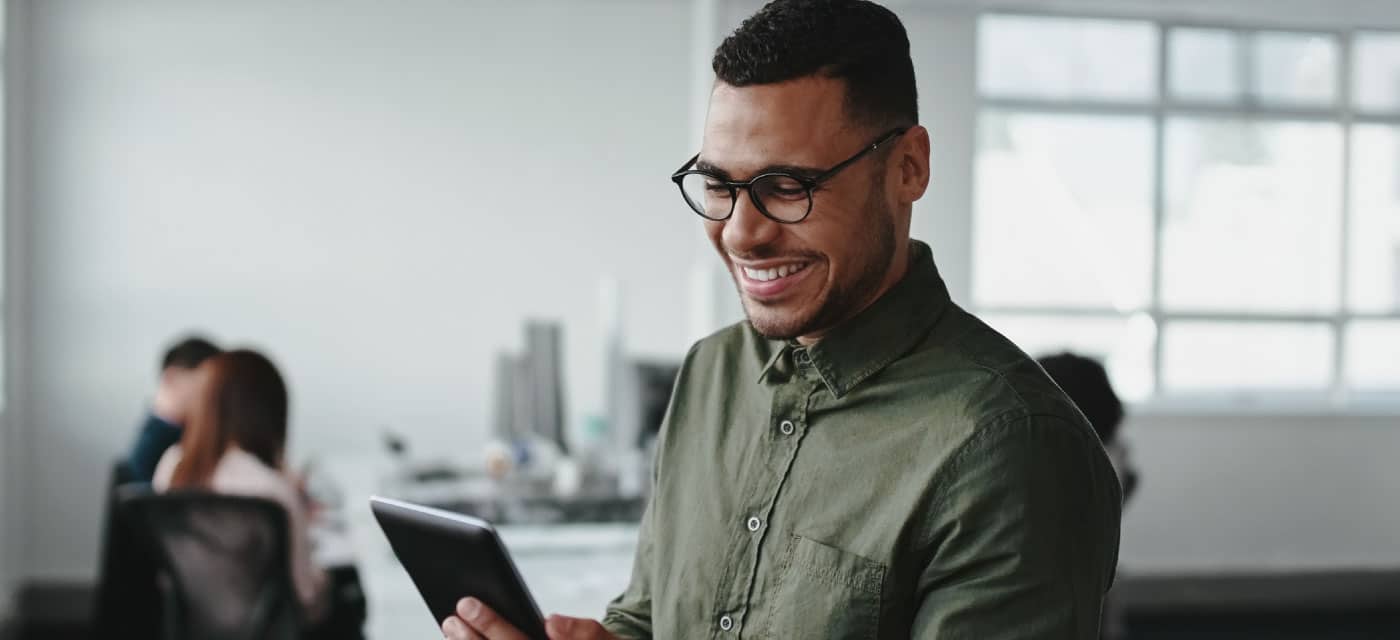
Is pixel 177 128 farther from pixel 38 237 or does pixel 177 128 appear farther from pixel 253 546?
pixel 253 546

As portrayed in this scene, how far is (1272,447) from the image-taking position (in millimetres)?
6438

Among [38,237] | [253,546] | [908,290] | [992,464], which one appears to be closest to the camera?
[992,464]

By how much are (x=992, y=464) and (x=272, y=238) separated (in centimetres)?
529

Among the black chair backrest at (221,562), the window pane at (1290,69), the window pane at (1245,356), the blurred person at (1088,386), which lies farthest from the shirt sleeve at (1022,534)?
the window pane at (1290,69)

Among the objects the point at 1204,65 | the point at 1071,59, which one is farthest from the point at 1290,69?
the point at 1071,59

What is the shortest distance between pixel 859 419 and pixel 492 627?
439 mm

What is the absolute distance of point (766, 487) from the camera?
1.25 meters

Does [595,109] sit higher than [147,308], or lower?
higher

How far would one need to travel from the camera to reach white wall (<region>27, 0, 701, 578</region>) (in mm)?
5789

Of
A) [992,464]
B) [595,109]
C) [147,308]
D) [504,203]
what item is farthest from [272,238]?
[992,464]

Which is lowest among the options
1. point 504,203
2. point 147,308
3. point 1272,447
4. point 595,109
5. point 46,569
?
point 46,569

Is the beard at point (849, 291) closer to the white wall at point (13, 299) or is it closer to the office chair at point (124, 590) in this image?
the office chair at point (124, 590)

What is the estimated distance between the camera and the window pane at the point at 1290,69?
6570mm

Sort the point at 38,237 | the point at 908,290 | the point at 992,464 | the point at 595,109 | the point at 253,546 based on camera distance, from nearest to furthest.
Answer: the point at 992,464 → the point at 908,290 → the point at 253,546 → the point at 38,237 → the point at 595,109
